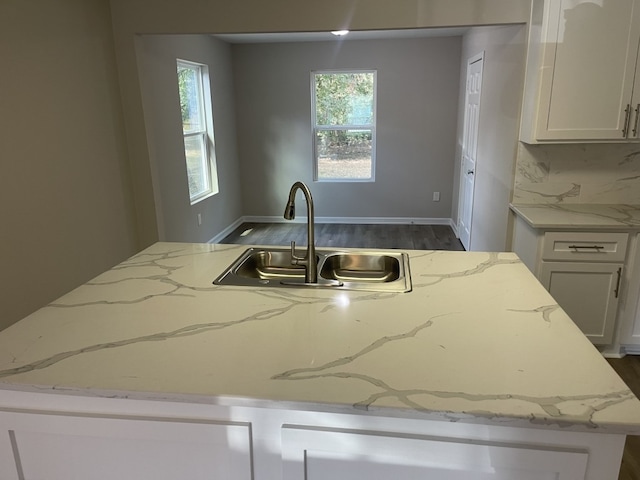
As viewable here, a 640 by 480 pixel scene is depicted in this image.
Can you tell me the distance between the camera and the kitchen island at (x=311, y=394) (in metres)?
1.02

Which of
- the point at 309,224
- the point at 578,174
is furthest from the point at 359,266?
the point at 578,174

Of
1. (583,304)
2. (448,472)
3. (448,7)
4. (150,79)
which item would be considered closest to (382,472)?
(448,472)

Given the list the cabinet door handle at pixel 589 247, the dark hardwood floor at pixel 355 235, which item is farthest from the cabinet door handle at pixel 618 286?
the dark hardwood floor at pixel 355 235

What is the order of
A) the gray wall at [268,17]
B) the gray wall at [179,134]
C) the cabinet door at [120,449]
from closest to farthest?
the cabinet door at [120,449] → the gray wall at [268,17] → the gray wall at [179,134]

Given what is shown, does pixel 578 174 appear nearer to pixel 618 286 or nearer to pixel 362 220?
pixel 618 286

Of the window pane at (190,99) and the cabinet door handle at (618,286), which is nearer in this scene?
the cabinet door handle at (618,286)

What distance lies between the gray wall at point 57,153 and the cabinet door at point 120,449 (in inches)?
51.3

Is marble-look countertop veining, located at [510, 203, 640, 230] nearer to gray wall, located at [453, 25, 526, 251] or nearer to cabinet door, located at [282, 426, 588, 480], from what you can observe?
gray wall, located at [453, 25, 526, 251]

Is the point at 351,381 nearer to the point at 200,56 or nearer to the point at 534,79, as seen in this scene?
the point at 534,79

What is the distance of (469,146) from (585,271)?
8.38ft

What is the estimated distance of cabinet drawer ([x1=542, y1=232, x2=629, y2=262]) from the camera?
265 cm

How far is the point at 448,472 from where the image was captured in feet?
3.52

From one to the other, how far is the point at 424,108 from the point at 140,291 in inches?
198

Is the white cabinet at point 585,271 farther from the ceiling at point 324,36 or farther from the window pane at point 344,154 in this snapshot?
the window pane at point 344,154
